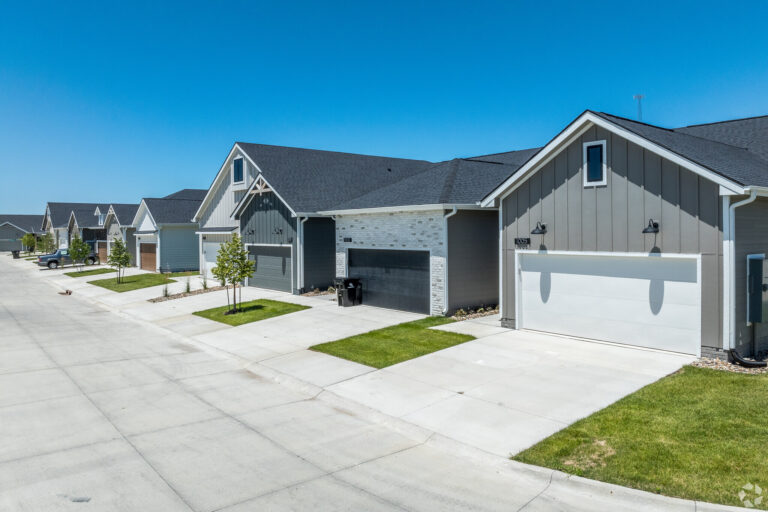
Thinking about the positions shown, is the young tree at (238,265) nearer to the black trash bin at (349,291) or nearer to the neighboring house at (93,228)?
the black trash bin at (349,291)

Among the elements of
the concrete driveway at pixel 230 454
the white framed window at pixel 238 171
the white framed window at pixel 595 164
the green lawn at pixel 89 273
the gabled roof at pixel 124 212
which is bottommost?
the concrete driveway at pixel 230 454

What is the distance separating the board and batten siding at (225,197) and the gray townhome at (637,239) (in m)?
Result: 16.8

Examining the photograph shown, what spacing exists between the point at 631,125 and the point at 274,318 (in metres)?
12.0

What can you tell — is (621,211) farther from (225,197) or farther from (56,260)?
(56,260)

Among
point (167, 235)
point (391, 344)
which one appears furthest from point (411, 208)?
point (167, 235)

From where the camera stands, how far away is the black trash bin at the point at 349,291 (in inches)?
773

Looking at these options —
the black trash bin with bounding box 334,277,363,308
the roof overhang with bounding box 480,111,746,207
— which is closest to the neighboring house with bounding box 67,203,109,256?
the black trash bin with bounding box 334,277,363,308

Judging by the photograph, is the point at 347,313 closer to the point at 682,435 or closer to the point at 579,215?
the point at 579,215

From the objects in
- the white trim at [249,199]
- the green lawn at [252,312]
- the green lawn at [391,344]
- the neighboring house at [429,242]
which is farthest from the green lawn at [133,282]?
the green lawn at [391,344]

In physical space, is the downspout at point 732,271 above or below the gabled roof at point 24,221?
below

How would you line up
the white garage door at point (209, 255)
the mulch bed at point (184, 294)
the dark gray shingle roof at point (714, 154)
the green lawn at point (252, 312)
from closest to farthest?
1. the dark gray shingle roof at point (714, 154)
2. the green lawn at point (252, 312)
3. the mulch bed at point (184, 294)
4. the white garage door at point (209, 255)

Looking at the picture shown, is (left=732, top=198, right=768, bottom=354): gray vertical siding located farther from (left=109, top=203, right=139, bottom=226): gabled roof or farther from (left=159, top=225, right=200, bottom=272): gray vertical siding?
(left=109, top=203, right=139, bottom=226): gabled roof

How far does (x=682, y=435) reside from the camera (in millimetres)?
7238

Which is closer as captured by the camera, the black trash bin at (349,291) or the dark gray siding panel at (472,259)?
the dark gray siding panel at (472,259)
